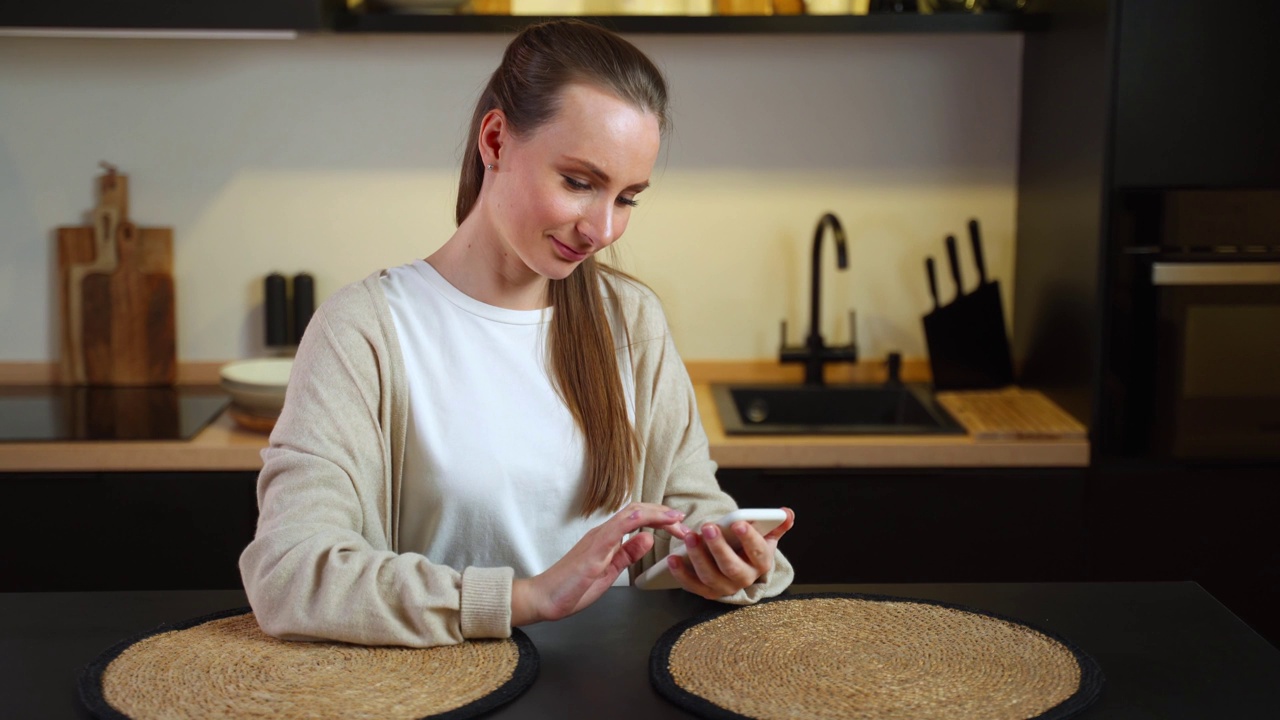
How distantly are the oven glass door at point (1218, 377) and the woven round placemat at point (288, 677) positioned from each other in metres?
1.72

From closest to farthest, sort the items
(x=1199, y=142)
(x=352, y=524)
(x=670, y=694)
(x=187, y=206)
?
(x=670, y=694)
(x=352, y=524)
(x=1199, y=142)
(x=187, y=206)

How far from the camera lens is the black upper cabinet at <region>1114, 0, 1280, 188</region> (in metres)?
2.43

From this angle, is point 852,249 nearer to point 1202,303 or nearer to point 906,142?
point 906,142

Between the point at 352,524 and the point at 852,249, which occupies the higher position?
the point at 852,249

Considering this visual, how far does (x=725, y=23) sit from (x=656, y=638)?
173cm

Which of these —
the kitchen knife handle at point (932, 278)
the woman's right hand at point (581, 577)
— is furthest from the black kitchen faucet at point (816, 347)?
the woman's right hand at point (581, 577)

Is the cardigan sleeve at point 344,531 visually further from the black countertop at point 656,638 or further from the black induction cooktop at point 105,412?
the black induction cooktop at point 105,412

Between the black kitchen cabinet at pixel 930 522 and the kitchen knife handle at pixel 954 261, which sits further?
the kitchen knife handle at pixel 954 261

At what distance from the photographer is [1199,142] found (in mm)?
2459

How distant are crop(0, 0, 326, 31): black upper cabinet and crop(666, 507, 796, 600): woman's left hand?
162 cm

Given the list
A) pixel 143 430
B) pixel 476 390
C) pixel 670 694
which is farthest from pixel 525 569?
pixel 143 430

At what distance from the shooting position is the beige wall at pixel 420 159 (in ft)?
9.55

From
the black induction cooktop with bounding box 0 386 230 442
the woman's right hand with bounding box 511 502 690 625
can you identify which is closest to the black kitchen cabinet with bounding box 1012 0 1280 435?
the woman's right hand with bounding box 511 502 690 625

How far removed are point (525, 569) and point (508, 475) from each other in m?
0.12
